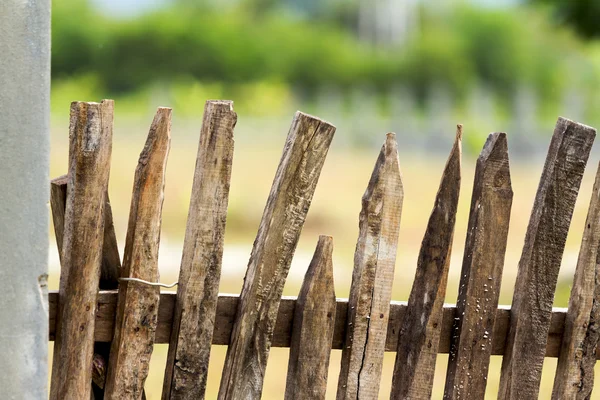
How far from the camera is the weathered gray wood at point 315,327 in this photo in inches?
88.2

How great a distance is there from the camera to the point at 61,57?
56719mm

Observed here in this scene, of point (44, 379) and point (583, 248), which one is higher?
point (583, 248)

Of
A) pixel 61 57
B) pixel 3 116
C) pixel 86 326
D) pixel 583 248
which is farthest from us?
pixel 61 57

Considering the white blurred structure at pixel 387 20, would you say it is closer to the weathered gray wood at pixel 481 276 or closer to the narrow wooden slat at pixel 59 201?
the weathered gray wood at pixel 481 276

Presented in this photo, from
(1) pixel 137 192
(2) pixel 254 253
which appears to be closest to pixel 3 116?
(1) pixel 137 192

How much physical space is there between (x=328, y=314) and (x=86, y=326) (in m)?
0.60

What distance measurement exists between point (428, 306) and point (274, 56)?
206 feet

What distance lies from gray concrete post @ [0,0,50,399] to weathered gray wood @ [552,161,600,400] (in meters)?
1.42

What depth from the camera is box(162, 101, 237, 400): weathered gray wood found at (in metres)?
2.14

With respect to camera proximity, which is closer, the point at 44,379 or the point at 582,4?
the point at 44,379

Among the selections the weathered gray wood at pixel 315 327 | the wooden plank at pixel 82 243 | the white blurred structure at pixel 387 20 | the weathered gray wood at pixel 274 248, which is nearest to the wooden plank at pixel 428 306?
the weathered gray wood at pixel 315 327

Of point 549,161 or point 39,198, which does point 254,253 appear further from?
point 549,161

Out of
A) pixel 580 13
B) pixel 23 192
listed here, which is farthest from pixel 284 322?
pixel 580 13

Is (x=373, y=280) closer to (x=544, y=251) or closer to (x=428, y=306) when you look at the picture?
(x=428, y=306)
